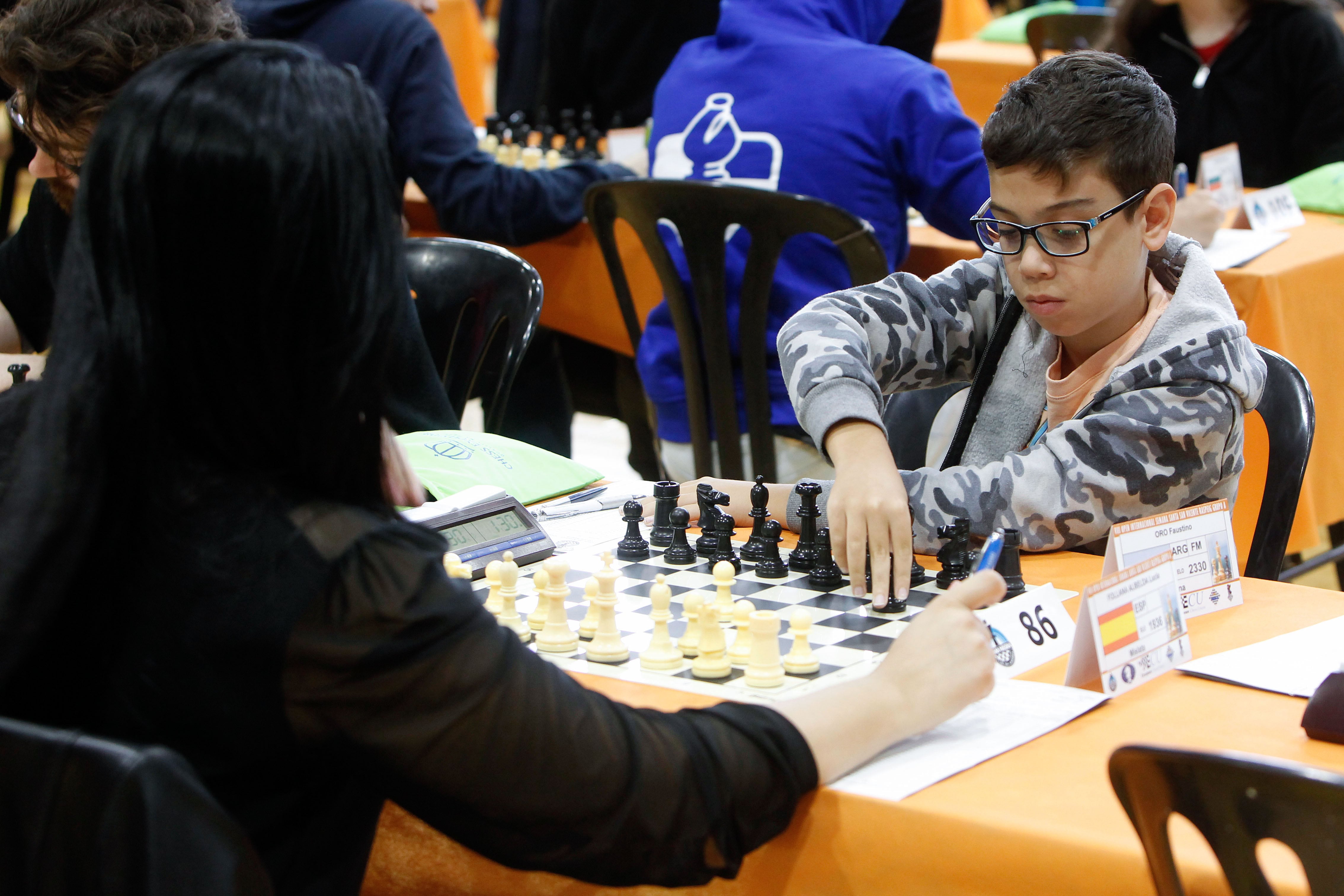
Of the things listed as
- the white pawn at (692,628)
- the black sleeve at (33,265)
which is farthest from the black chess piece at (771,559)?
the black sleeve at (33,265)

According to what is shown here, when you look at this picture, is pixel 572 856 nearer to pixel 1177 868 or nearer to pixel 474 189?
pixel 1177 868

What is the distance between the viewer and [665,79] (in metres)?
3.26

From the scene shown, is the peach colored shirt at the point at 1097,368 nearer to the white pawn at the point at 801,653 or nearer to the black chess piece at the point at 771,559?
the black chess piece at the point at 771,559

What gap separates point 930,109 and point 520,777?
84.2 inches

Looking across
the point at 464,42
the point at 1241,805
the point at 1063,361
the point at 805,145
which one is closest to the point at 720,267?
the point at 805,145

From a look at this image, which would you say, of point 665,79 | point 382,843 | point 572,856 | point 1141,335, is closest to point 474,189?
point 665,79

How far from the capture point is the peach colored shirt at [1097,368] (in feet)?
6.23

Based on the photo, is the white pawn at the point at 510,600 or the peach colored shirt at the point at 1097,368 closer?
the white pawn at the point at 510,600

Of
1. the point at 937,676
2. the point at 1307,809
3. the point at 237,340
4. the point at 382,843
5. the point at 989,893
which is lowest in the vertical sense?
the point at 382,843

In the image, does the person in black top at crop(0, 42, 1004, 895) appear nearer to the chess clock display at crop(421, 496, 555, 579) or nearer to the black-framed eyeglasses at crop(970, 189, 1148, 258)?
the chess clock display at crop(421, 496, 555, 579)

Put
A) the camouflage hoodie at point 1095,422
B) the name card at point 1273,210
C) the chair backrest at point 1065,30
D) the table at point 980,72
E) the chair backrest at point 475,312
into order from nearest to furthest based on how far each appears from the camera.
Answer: the camouflage hoodie at point 1095,422, the chair backrest at point 475,312, the name card at point 1273,210, the chair backrest at point 1065,30, the table at point 980,72

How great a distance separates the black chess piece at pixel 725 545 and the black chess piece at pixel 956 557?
25cm

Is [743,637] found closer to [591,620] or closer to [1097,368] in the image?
[591,620]

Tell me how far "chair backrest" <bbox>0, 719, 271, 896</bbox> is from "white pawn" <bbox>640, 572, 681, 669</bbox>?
0.54 metres
